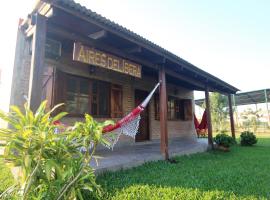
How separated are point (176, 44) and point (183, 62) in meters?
6.35

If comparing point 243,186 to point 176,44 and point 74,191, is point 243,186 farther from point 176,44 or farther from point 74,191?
point 176,44

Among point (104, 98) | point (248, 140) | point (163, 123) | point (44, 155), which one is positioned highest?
point (104, 98)

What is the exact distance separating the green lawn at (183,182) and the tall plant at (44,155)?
0.61 m

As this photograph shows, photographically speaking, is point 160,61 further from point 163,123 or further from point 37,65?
point 37,65

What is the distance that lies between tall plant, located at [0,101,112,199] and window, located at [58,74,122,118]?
2.77 meters

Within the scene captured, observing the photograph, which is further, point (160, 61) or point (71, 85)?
point (71, 85)

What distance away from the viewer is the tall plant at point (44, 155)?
1.82 meters

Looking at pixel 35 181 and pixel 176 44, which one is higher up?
pixel 176 44

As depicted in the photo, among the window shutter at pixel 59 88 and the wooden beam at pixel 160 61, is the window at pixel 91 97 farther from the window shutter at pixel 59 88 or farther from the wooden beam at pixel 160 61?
the wooden beam at pixel 160 61

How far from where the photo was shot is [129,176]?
3160 millimetres

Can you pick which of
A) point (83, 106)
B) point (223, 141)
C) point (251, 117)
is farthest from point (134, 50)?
point (251, 117)

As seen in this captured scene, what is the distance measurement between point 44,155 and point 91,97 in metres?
3.62

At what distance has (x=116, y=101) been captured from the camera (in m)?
6.13

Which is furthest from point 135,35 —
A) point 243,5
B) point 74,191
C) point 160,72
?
point 243,5
